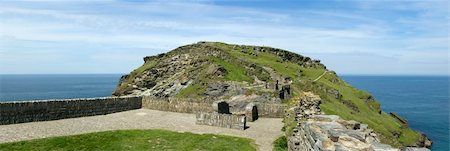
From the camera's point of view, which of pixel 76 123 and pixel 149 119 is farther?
pixel 149 119

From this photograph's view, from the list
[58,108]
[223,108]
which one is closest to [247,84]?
[223,108]

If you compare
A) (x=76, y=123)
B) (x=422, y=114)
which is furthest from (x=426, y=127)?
(x=76, y=123)

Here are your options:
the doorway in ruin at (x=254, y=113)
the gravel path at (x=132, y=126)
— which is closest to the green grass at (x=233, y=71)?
the gravel path at (x=132, y=126)

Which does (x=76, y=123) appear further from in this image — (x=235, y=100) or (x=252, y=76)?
(x=252, y=76)

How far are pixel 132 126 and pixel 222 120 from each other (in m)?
6.36

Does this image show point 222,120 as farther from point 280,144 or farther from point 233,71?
point 233,71

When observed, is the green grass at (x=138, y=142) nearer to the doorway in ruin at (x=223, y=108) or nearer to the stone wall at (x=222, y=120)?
the stone wall at (x=222, y=120)

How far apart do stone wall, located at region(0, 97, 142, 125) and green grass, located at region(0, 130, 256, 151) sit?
19.8 ft

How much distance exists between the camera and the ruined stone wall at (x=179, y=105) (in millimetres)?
34884

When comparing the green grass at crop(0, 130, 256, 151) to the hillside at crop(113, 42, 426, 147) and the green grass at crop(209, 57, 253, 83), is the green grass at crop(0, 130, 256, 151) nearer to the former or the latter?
the hillside at crop(113, 42, 426, 147)

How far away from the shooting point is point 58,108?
30969 mm

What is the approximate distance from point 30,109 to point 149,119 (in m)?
8.47

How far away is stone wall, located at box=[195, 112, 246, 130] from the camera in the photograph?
27.9 metres

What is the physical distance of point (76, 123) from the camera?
29438 millimetres
